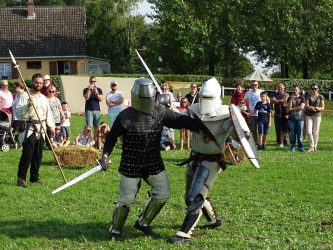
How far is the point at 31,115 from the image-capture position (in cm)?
736

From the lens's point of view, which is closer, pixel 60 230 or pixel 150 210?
pixel 150 210

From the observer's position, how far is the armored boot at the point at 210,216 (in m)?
5.12

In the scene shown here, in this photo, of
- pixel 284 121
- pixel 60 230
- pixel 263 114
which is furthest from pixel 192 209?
pixel 284 121

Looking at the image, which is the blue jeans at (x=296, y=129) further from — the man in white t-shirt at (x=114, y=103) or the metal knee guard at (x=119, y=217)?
the metal knee guard at (x=119, y=217)

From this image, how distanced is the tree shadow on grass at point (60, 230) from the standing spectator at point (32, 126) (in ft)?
6.42

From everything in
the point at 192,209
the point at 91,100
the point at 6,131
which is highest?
the point at 91,100

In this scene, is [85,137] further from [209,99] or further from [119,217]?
[209,99]

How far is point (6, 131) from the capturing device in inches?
454

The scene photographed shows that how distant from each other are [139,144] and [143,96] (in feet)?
1.75

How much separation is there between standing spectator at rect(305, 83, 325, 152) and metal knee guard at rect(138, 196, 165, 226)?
779 cm

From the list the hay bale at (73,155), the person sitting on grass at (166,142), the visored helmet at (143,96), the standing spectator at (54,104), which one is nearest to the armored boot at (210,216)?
the visored helmet at (143,96)

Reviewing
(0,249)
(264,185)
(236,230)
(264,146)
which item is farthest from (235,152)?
(0,249)

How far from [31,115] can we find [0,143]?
4.63 meters

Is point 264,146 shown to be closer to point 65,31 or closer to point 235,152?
point 235,152
